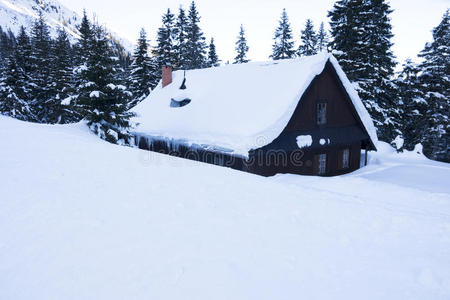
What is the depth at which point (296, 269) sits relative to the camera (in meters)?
3.56

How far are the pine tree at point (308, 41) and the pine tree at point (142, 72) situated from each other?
2128 centimetres

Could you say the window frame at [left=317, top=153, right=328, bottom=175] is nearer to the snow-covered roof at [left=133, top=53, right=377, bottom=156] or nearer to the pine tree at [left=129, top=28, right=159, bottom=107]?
the snow-covered roof at [left=133, top=53, right=377, bottom=156]

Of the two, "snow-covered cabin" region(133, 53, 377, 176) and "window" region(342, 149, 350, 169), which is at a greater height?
"snow-covered cabin" region(133, 53, 377, 176)

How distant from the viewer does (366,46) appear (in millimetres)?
21250

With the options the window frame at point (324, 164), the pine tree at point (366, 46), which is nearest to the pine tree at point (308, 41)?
the pine tree at point (366, 46)

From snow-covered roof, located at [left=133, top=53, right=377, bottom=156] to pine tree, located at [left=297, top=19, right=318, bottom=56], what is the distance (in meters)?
23.7

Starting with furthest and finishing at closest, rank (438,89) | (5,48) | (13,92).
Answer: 1. (5,48)
2. (13,92)
3. (438,89)

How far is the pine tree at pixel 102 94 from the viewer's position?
15727 mm

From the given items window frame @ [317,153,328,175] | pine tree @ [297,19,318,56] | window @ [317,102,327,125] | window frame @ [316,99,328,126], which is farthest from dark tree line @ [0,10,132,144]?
pine tree @ [297,19,318,56]

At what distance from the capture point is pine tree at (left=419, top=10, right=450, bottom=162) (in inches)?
1006

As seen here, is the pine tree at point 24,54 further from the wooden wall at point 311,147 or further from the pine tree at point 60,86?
the wooden wall at point 311,147

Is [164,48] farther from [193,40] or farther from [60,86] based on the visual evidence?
[60,86]

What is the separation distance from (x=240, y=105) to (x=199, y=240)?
39.3ft

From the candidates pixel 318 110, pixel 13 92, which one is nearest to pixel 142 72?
pixel 13 92
